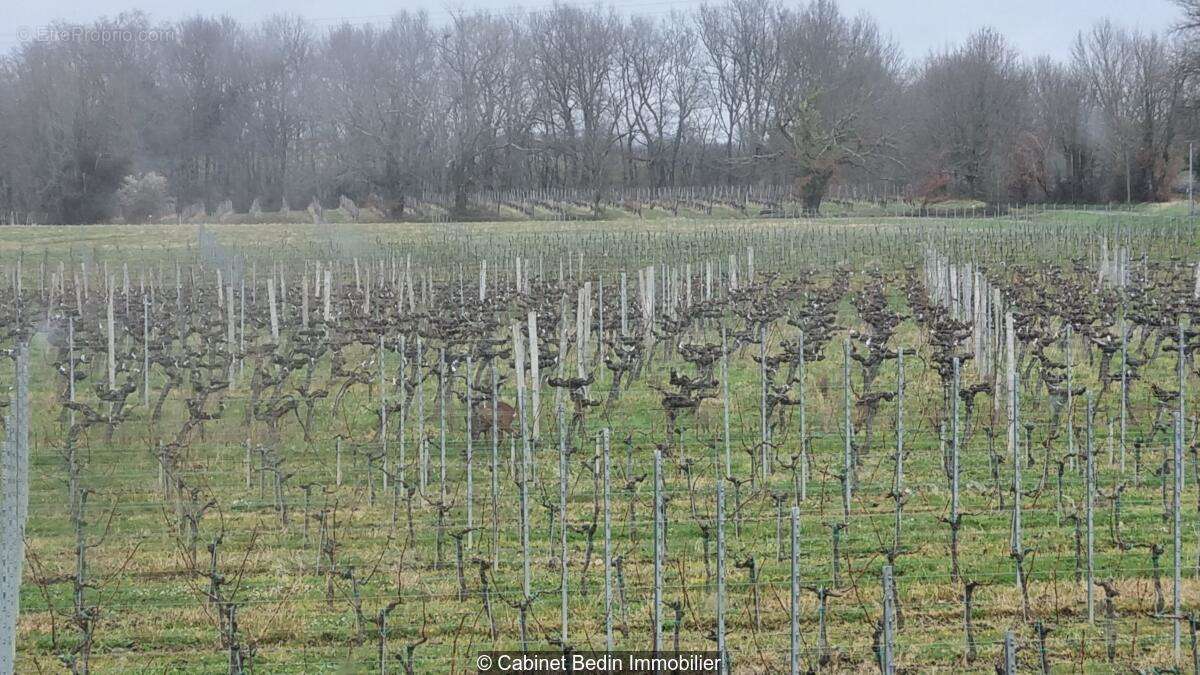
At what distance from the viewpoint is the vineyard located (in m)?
7.57

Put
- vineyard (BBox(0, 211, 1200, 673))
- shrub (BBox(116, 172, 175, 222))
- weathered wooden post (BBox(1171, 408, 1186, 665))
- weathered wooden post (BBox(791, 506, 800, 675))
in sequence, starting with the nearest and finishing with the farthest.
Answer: weathered wooden post (BBox(791, 506, 800, 675)), weathered wooden post (BBox(1171, 408, 1186, 665)), vineyard (BBox(0, 211, 1200, 673)), shrub (BBox(116, 172, 175, 222))

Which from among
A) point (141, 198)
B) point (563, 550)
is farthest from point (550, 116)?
point (563, 550)

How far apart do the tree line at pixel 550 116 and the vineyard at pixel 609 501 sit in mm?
33962

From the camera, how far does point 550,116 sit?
214ft

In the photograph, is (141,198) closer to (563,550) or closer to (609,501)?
(563,550)

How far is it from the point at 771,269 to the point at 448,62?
35.0 metres

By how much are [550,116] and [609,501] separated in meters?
59.0

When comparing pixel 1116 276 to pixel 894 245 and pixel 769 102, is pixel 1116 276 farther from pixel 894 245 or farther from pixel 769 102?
pixel 769 102

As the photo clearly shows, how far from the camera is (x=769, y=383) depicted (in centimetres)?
1230

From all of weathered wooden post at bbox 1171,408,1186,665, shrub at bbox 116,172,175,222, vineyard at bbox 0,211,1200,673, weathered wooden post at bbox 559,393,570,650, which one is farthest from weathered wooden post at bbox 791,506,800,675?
shrub at bbox 116,172,175,222

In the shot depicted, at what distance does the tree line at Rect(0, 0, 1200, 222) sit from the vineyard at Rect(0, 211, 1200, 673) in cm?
3396

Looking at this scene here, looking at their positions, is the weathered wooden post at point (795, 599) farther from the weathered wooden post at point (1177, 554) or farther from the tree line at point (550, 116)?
the tree line at point (550, 116)

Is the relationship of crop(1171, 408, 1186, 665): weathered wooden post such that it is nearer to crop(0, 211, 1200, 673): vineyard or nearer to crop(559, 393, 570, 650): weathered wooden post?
crop(0, 211, 1200, 673): vineyard

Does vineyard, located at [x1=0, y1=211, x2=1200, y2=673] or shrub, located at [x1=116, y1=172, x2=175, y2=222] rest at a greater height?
shrub, located at [x1=116, y1=172, x2=175, y2=222]
